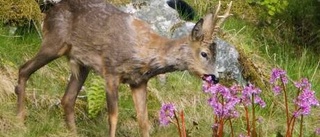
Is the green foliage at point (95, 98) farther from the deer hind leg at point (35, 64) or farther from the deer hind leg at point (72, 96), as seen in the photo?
the deer hind leg at point (35, 64)

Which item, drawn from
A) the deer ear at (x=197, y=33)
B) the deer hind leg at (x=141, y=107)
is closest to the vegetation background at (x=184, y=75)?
the deer hind leg at (x=141, y=107)

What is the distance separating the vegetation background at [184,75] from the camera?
796 centimetres

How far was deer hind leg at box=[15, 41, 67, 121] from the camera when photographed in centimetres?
745

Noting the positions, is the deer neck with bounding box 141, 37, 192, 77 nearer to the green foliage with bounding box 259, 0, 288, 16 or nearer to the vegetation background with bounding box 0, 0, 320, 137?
the vegetation background with bounding box 0, 0, 320, 137

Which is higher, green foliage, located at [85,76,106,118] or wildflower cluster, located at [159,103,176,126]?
wildflower cluster, located at [159,103,176,126]

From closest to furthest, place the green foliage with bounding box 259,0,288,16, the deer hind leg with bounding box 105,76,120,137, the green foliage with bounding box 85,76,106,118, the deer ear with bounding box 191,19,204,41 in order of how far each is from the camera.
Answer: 1. the deer ear with bounding box 191,19,204,41
2. the deer hind leg with bounding box 105,76,120,137
3. the green foliage with bounding box 85,76,106,118
4. the green foliage with bounding box 259,0,288,16

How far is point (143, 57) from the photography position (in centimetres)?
712

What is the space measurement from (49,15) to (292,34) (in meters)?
4.87

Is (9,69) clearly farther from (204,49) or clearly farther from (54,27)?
(204,49)

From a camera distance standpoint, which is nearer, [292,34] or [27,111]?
[27,111]

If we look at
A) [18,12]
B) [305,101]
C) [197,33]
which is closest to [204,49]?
[197,33]

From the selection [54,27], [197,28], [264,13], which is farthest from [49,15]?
[264,13]

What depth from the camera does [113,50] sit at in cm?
720

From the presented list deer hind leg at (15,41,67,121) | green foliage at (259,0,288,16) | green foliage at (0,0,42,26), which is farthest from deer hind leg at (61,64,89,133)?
green foliage at (259,0,288,16)
